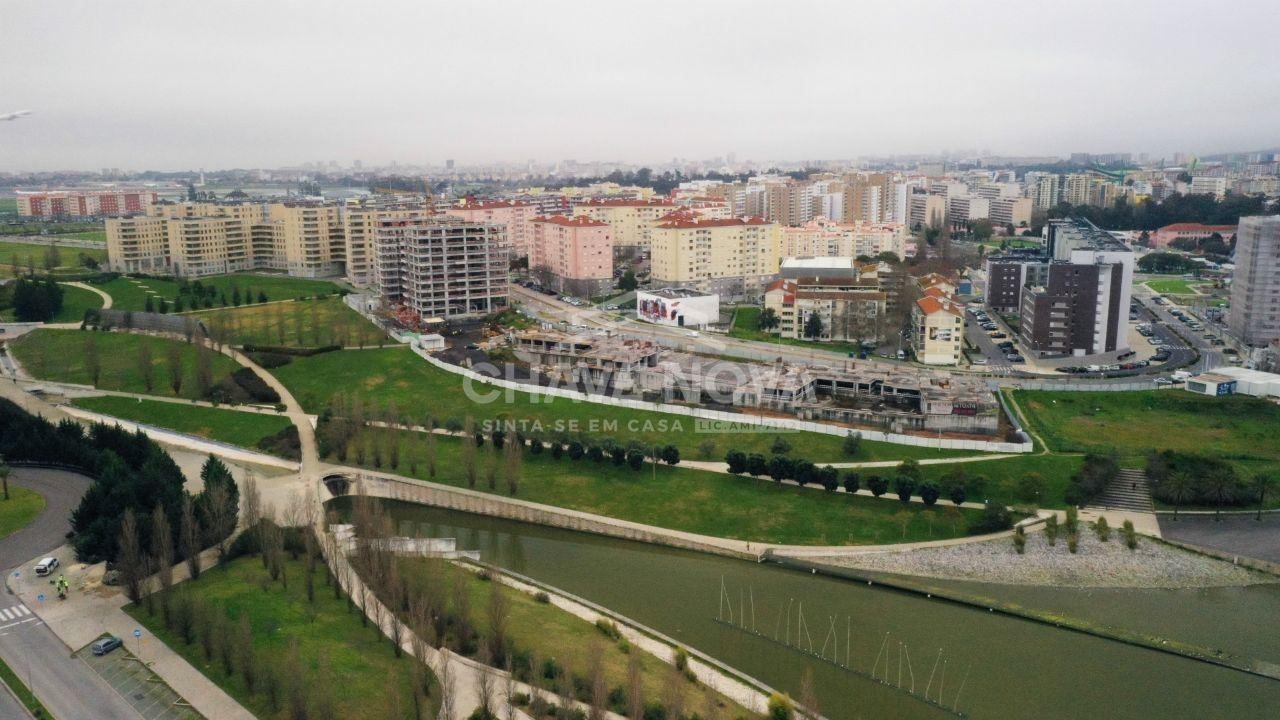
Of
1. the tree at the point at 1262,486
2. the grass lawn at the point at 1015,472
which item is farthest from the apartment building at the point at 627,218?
the tree at the point at 1262,486

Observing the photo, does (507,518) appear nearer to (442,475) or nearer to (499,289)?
(442,475)

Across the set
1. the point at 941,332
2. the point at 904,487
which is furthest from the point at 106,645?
the point at 941,332

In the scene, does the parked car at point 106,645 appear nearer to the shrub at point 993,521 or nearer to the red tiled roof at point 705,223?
the shrub at point 993,521

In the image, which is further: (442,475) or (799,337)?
(799,337)

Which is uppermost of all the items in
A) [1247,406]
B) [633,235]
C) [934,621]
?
[633,235]

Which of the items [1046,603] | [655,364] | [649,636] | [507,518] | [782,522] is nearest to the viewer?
[649,636]

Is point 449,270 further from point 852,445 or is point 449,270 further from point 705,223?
point 852,445

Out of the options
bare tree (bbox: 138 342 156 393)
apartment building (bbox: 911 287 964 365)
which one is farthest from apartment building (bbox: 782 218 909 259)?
bare tree (bbox: 138 342 156 393)

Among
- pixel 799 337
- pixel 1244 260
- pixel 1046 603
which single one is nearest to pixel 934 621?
pixel 1046 603
